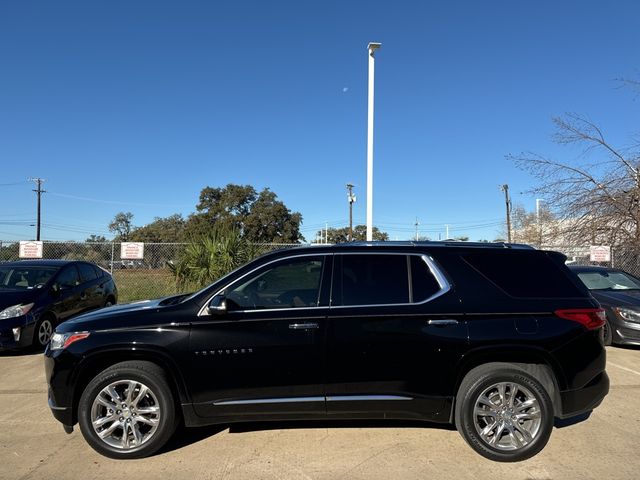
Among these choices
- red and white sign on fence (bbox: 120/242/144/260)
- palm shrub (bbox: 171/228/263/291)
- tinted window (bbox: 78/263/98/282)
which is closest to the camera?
tinted window (bbox: 78/263/98/282)

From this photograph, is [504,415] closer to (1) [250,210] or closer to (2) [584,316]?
(2) [584,316]

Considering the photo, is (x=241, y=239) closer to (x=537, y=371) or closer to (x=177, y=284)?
(x=177, y=284)

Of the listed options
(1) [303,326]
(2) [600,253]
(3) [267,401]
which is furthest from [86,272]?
(2) [600,253]

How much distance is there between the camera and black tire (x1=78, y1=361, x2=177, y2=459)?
3996 millimetres

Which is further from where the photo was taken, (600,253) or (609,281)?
(600,253)

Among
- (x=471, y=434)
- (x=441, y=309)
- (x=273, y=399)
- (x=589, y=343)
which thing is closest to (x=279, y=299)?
(x=273, y=399)

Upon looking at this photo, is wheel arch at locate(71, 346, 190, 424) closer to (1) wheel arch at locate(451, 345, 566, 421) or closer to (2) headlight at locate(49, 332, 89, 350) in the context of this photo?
(2) headlight at locate(49, 332, 89, 350)

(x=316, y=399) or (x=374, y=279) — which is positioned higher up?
(x=374, y=279)

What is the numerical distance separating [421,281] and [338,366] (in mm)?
1037

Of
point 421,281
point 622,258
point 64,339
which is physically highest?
point 622,258

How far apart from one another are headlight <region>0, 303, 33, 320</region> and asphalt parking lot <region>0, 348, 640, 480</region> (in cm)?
301

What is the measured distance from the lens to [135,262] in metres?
15.8

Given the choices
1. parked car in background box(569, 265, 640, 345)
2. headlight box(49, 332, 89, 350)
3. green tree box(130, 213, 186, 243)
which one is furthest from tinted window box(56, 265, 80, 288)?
green tree box(130, 213, 186, 243)

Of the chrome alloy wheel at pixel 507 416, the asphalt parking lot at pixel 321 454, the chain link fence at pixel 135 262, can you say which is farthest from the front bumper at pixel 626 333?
the chain link fence at pixel 135 262
